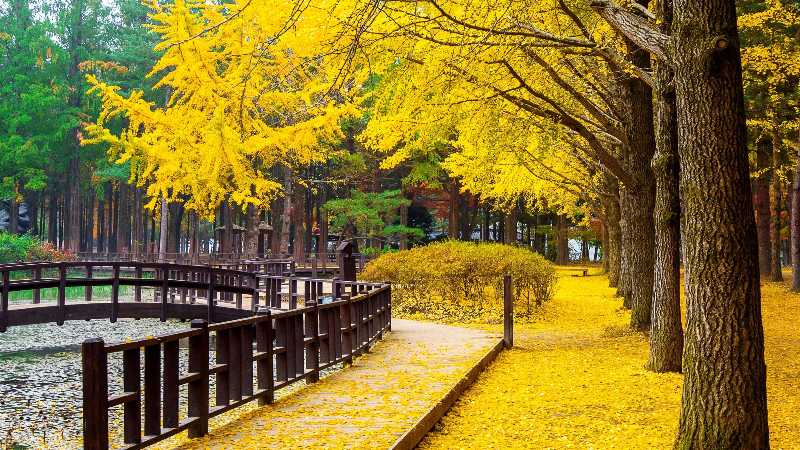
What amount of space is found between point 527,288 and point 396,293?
145 inches

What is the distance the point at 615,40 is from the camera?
49.6ft

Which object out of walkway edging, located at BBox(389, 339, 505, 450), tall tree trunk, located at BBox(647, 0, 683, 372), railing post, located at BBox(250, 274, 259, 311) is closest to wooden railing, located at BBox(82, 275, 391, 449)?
walkway edging, located at BBox(389, 339, 505, 450)

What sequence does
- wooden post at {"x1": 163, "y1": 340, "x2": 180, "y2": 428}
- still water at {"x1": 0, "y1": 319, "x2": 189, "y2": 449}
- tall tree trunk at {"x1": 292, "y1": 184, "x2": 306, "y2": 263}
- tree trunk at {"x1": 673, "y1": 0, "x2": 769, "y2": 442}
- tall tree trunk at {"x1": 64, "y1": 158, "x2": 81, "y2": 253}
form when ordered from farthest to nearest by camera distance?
tall tree trunk at {"x1": 64, "y1": 158, "x2": 81, "y2": 253} → tall tree trunk at {"x1": 292, "y1": 184, "x2": 306, "y2": 263} → still water at {"x1": 0, "y1": 319, "x2": 189, "y2": 449} → wooden post at {"x1": 163, "y1": 340, "x2": 180, "y2": 428} → tree trunk at {"x1": 673, "y1": 0, "x2": 769, "y2": 442}

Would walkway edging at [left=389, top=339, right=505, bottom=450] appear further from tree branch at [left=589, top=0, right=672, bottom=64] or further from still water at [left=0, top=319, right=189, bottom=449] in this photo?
still water at [left=0, top=319, right=189, bottom=449]

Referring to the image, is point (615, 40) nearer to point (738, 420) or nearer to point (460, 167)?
point (738, 420)

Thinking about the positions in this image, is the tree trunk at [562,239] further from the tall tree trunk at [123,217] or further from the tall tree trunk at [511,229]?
the tall tree trunk at [123,217]

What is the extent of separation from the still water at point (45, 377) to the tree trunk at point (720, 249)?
26.6 ft

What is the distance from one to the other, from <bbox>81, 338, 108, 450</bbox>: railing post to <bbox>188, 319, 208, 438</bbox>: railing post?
168 cm

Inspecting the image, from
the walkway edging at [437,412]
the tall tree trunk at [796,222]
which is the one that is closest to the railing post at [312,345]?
the walkway edging at [437,412]

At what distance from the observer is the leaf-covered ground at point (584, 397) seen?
8195mm

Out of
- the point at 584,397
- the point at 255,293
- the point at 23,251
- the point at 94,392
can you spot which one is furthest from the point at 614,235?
the point at 23,251

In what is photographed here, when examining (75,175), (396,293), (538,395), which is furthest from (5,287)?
(75,175)

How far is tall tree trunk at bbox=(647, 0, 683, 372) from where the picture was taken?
1142 cm

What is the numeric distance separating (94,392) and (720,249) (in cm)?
489
